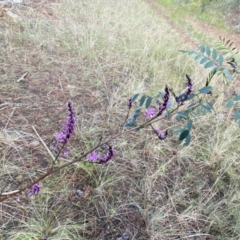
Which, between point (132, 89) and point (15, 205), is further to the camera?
point (132, 89)

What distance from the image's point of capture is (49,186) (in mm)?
1389

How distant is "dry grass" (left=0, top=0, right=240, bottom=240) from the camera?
1.31 meters

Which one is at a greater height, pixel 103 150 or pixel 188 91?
pixel 188 91

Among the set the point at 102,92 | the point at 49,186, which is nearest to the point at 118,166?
the point at 49,186

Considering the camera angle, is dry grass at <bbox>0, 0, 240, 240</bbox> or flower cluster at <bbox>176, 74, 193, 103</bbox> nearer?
flower cluster at <bbox>176, 74, 193, 103</bbox>

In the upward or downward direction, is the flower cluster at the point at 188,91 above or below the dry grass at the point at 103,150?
above

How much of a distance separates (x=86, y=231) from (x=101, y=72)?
160 centimetres

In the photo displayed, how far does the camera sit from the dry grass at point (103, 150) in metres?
1.31

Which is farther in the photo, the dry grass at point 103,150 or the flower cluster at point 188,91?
the dry grass at point 103,150

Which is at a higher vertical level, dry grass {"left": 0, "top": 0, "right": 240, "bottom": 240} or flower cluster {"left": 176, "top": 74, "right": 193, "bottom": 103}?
flower cluster {"left": 176, "top": 74, "right": 193, "bottom": 103}

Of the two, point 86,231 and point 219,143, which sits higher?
Answer: point 219,143

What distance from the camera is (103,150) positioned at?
5.52ft

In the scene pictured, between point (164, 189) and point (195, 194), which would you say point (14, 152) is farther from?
point (195, 194)

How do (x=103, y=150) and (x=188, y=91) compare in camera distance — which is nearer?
(x=188, y=91)
